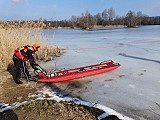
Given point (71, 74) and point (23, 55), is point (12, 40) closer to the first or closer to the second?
point (23, 55)

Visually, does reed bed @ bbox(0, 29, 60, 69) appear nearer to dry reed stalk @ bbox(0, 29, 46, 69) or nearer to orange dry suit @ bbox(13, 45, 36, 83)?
dry reed stalk @ bbox(0, 29, 46, 69)

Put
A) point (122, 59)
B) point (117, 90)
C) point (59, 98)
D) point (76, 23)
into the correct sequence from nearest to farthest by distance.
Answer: point (59, 98) → point (117, 90) → point (122, 59) → point (76, 23)

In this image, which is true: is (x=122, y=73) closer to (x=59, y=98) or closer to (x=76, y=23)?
(x=59, y=98)

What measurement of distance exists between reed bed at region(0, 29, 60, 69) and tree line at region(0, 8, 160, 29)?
0.38 meters

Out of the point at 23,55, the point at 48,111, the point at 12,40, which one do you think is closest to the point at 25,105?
the point at 48,111

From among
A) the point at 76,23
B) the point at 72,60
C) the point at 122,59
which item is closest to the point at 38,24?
the point at 72,60

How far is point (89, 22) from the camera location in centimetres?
5475

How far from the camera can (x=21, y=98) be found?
5246mm

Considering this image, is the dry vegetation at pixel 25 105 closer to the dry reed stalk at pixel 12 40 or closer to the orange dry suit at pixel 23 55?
the dry reed stalk at pixel 12 40

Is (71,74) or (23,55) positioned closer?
(23,55)

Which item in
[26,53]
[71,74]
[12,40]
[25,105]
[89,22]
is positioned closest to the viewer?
[25,105]

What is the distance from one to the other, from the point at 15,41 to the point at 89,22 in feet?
153

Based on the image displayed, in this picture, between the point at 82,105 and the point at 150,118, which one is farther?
the point at 82,105

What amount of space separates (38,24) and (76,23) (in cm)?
4858
